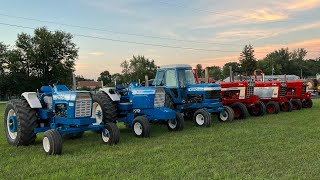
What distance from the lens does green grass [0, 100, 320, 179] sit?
5.83 metres

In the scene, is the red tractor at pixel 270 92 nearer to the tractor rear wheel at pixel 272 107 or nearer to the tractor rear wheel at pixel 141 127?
the tractor rear wheel at pixel 272 107

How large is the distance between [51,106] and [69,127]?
99 cm

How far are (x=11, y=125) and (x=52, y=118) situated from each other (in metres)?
1.41

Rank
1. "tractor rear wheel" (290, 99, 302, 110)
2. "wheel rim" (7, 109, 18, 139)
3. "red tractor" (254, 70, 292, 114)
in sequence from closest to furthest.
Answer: "wheel rim" (7, 109, 18, 139) → "red tractor" (254, 70, 292, 114) → "tractor rear wheel" (290, 99, 302, 110)

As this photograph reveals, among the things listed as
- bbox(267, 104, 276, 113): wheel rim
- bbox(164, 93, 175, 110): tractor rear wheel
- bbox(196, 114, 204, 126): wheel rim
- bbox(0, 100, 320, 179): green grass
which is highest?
bbox(164, 93, 175, 110): tractor rear wheel

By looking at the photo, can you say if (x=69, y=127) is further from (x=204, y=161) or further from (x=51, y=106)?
(x=204, y=161)

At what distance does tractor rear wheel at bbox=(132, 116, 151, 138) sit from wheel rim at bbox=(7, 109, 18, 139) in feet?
9.86

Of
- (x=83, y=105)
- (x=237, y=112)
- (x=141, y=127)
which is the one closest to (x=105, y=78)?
(x=237, y=112)

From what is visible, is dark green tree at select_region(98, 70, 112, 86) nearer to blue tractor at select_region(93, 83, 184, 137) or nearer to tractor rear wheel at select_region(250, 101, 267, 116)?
tractor rear wheel at select_region(250, 101, 267, 116)

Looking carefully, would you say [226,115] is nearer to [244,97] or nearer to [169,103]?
[169,103]

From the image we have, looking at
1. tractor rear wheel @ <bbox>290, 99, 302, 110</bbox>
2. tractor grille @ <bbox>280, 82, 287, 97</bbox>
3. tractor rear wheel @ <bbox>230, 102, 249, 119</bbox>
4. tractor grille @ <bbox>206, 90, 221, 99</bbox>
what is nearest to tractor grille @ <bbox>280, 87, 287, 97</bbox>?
tractor grille @ <bbox>280, 82, 287, 97</bbox>

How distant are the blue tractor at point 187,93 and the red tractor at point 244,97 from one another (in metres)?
1.87

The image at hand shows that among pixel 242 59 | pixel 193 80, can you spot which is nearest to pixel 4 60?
pixel 242 59

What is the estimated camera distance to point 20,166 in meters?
6.82
